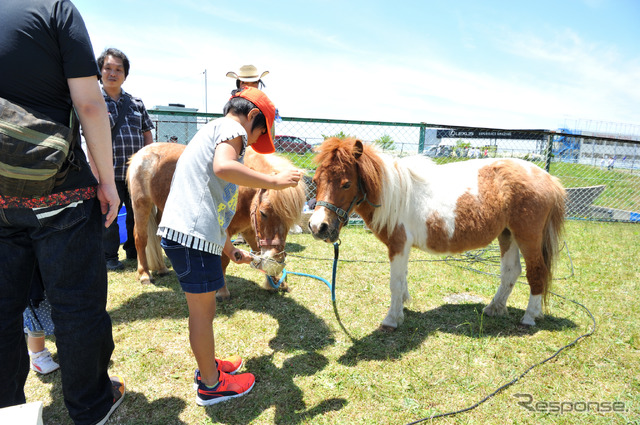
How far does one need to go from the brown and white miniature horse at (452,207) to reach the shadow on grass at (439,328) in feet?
0.44

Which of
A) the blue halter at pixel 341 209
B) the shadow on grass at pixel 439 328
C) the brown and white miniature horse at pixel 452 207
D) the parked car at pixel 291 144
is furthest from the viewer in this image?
the parked car at pixel 291 144

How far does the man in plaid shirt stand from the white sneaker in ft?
5.17

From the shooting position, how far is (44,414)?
2.26 metres

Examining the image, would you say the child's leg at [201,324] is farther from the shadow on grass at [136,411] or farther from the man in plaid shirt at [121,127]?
the man in plaid shirt at [121,127]

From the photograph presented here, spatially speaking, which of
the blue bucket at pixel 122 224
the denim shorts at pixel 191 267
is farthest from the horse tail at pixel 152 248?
the denim shorts at pixel 191 267

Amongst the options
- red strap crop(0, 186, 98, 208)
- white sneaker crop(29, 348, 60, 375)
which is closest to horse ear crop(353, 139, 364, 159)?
red strap crop(0, 186, 98, 208)

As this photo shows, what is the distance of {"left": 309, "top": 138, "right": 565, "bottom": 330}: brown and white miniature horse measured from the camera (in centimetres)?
312

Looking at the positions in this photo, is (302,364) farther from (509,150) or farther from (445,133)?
(509,150)

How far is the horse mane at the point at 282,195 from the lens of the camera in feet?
11.1

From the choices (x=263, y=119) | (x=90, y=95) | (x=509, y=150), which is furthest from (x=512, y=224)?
(x=509, y=150)

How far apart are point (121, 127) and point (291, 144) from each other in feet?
10.8

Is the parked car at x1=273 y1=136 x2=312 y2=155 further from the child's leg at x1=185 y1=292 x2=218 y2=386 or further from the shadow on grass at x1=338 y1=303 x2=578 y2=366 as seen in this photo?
the child's leg at x1=185 y1=292 x2=218 y2=386

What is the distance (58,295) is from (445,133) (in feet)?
25.3

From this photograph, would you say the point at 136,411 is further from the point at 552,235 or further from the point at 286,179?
the point at 552,235
